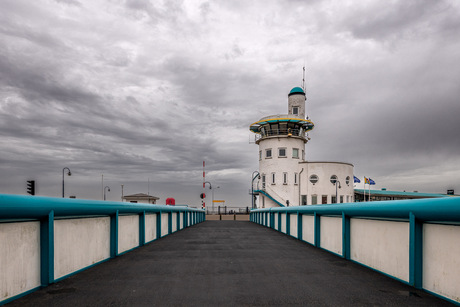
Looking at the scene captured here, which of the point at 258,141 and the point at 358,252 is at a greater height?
the point at 258,141

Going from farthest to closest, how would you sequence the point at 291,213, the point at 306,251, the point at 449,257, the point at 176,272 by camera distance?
the point at 291,213 → the point at 306,251 → the point at 176,272 → the point at 449,257

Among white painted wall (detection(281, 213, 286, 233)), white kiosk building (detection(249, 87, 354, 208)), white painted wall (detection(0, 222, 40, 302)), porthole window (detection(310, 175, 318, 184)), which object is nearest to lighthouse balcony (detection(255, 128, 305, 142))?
white kiosk building (detection(249, 87, 354, 208))

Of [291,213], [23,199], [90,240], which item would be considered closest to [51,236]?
[23,199]

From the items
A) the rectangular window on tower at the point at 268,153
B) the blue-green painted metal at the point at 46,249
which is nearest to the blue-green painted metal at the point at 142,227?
the blue-green painted metal at the point at 46,249

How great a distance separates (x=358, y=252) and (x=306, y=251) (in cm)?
224

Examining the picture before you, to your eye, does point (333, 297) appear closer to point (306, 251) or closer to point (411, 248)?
point (411, 248)

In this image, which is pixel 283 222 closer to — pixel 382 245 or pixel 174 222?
pixel 174 222

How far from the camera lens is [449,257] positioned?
477 centimetres

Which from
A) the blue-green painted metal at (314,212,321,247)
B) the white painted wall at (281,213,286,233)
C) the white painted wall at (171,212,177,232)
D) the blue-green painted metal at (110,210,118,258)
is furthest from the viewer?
the white painted wall at (171,212,177,232)

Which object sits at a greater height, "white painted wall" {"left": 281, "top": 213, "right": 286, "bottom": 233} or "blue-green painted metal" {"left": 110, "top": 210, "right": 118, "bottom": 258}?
"blue-green painted metal" {"left": 110, "top": 210, "right": 118, "bottom": 258}

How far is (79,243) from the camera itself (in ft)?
22.2

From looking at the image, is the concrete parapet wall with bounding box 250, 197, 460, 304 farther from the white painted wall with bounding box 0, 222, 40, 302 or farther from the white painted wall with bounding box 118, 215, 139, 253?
the white painted wall with bounding box 0, 222, 40, 302

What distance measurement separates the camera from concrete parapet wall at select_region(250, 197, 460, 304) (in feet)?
15.5

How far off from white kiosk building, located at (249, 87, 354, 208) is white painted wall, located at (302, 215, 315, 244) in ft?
106
